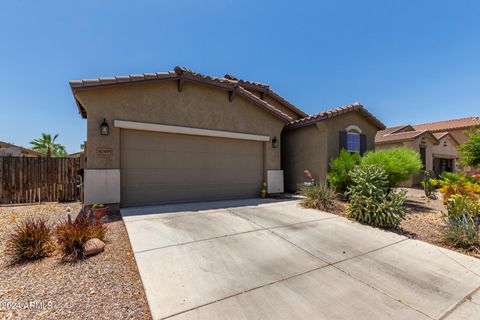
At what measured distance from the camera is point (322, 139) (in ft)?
33.3

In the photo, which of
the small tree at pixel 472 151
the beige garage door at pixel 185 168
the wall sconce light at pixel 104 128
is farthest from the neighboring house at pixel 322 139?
the small tree at pixel 472 151

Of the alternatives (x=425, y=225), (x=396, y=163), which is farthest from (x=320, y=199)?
(x=396, y=163)

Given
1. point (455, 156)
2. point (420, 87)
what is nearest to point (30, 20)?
point (420, 87)

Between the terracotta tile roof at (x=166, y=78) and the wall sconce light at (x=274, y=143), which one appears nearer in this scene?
the terracotta tile roof at (x=166, y=78)

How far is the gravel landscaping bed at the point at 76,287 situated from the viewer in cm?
242

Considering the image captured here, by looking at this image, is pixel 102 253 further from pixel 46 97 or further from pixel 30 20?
pixel 46 97

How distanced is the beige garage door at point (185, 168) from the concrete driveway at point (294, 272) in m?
1.84

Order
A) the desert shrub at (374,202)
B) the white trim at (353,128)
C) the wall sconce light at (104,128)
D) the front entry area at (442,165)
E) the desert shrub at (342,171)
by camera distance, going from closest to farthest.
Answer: the desert shrub at (374,202), the wall sconce light at (104,128), the desert shrub at (342,171), the white trim at (353,128), the front entry area at (442,165)

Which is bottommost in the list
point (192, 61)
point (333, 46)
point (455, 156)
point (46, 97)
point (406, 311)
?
point (406, 311)

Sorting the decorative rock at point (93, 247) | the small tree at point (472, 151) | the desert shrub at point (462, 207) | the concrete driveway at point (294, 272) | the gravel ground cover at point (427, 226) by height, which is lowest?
the gravel ground cover at point (427, 226)

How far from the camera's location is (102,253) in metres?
3.89

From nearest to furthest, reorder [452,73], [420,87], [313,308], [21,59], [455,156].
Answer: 1. [313,308]
2. [21,59]
3. [452,73]
4. [420,87]
5. [455,156]

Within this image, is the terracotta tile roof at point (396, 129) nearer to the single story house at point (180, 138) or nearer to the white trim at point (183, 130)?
the single story house at point (180, 138)

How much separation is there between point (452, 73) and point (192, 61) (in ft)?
46.3
